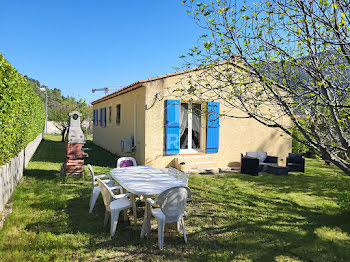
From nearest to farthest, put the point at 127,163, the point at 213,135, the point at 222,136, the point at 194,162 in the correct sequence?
the point at 127,163
the point at 194,162
the point at 213,135
the point at 222,136

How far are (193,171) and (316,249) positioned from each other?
5.09 metres

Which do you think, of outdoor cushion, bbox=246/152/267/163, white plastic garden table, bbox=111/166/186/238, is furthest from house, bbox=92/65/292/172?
white plastic garden table, bbox=111/166/186/238

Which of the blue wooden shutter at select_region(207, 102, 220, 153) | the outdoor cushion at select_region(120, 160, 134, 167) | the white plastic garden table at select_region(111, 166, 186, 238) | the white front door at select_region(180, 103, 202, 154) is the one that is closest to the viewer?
the white plastic garden table at select_region(111, 166, 186, 238)

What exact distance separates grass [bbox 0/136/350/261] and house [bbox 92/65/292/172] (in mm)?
2360

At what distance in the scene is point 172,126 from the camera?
834cm

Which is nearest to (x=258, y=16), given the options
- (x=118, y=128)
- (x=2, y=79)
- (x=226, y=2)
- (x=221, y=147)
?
(x=226, y=2)

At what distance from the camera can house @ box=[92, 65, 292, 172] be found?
324 inches

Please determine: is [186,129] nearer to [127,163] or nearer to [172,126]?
[172,126]

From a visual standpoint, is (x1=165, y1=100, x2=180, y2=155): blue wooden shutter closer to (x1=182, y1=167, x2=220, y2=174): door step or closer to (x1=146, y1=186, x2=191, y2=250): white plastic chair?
(x1=182, y1=167, x2=220, y2=174): door step

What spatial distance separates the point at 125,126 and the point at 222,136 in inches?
163

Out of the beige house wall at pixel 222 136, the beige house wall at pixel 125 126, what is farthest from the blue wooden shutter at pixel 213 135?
the beige house wall at pixel 125 126

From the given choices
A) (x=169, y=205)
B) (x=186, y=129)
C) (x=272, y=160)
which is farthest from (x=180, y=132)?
(x=169, y=205)

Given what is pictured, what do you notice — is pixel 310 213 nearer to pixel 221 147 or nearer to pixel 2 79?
pixel 221 147

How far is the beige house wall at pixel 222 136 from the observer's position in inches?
323
